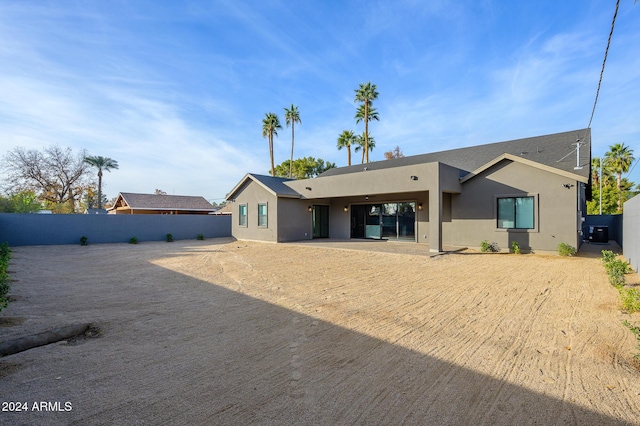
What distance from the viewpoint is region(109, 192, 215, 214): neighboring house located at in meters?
29.9

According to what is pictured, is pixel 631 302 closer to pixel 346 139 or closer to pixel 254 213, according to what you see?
pixel 254 213

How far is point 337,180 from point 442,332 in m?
11.9

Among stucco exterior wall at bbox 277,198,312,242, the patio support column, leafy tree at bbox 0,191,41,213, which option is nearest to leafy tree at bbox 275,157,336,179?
stucco exterior wall at bbox 277,198,312,242

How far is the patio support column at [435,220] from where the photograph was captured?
1184 centimetres

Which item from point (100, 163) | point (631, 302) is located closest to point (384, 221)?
point (631, 302)

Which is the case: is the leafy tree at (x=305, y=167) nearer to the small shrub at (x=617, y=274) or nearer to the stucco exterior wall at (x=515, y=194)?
the stucco exterior wall at (x=515, y=194)

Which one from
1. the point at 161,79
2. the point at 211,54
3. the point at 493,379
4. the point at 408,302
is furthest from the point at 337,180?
the point at 493,379

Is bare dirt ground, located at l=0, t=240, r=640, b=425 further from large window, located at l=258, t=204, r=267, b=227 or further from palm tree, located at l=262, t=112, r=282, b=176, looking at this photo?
palm tree, located at l=262, t=112, r=282, b=176

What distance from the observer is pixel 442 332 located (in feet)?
13.8

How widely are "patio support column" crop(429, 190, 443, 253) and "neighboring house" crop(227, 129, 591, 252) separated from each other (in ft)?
0.13

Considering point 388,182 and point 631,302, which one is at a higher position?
point 388,182

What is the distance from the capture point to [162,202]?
3181 centimetres

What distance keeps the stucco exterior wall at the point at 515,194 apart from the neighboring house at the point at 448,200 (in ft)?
0.10

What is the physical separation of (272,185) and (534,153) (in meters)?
13.5
